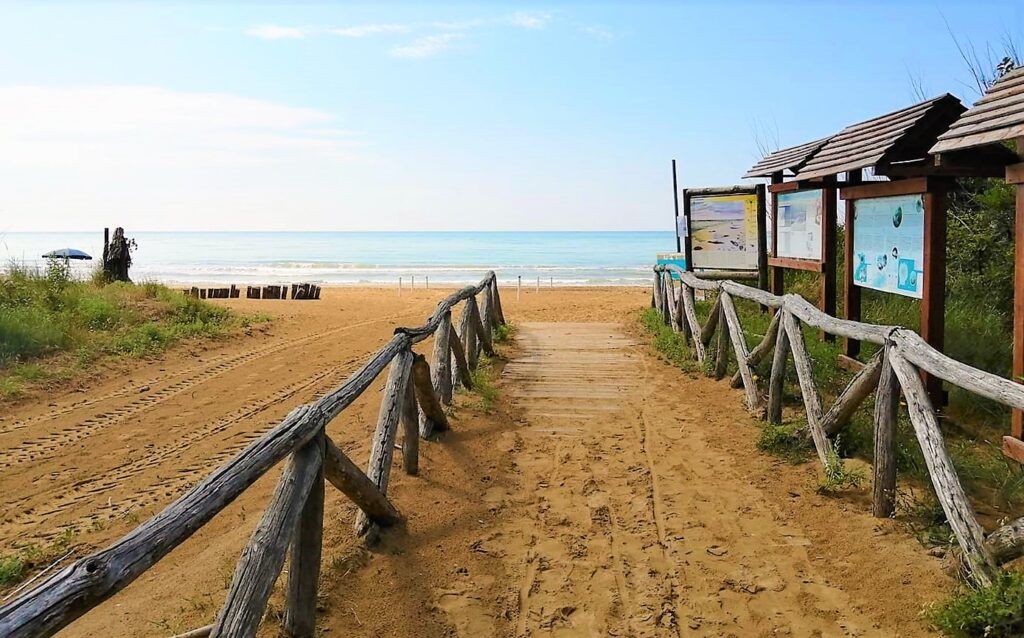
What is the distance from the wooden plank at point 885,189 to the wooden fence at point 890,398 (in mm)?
1308

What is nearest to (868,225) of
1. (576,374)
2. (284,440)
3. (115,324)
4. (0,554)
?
(576,374)

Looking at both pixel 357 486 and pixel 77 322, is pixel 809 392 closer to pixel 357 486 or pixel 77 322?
pixel 357 486

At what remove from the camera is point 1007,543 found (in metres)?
3.55

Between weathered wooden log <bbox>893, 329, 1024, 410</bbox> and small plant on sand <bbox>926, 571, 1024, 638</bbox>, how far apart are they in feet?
2.62

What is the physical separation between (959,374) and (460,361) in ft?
17.2

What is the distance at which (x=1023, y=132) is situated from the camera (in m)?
4.61

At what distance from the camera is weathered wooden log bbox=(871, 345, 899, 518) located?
15.8 feet

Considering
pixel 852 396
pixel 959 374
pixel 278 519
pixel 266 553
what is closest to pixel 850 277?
pixel 852 396

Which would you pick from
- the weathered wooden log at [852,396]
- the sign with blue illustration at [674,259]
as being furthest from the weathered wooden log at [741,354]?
the sign with blue illustration at [674,259]

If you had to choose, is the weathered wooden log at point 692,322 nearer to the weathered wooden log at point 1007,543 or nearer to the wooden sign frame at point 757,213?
the wooden sign frame at point 757,213

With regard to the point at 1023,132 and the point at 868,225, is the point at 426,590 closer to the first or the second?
the point at 1023,132

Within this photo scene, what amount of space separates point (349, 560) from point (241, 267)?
48.3 meters

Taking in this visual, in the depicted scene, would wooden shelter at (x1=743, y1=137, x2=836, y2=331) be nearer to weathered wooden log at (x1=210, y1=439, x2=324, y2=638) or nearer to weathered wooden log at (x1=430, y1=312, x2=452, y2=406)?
weathered wooden log at (x1=430, y1=312, x2=452, y2=406)

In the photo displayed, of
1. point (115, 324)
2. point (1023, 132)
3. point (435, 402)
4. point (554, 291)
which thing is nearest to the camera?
point (1023, 132)
